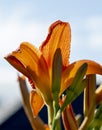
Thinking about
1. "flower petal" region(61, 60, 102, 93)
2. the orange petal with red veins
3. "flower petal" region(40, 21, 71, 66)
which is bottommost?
the orange petal with red veins

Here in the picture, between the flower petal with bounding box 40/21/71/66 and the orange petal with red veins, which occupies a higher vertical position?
the flower petal with bounding box 40/21/71/66

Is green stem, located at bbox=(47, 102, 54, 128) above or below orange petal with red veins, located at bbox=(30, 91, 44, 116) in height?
below

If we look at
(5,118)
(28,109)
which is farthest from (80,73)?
(5,118)

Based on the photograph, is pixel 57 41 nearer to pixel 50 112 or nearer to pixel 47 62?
pixel 47 62

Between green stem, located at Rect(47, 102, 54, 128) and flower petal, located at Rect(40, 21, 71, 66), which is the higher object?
flower petal, located at Rect(40, 21, 71, 66)

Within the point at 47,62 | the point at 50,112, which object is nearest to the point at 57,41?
the point at 47,62

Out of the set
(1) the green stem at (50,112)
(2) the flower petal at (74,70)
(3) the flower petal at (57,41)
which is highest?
(3) the flower petal at (57,41)

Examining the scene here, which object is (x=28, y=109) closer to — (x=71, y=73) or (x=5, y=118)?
(x=71, y=73)

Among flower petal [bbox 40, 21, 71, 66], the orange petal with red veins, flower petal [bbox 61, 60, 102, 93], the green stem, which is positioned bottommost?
the green stem
